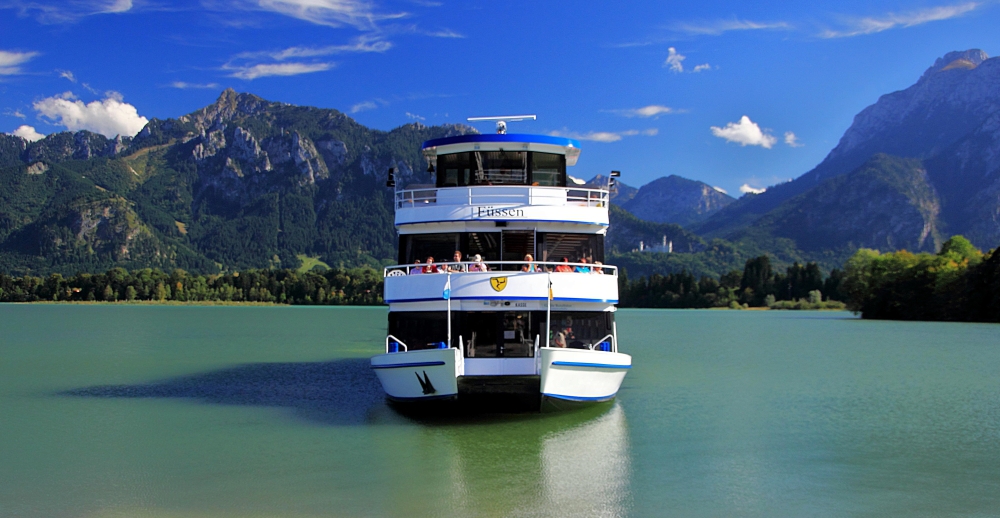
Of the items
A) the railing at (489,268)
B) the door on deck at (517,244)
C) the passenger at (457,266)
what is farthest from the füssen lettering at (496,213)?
the railing at (489,268)

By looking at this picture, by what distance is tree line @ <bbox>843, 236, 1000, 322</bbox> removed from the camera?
247 feet

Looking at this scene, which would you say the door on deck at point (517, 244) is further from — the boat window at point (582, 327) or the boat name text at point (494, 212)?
the boat window at point (582, 327)

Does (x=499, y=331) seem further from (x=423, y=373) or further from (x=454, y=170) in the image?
(x=454, y=170)

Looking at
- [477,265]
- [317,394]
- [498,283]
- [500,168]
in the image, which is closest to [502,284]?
[498,283]

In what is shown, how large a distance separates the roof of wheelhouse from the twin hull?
5.08 m

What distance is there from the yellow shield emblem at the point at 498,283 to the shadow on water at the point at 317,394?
2636 mm

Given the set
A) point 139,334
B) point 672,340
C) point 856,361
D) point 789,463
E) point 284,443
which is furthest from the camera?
point 139,334

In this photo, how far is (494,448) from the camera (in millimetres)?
16359

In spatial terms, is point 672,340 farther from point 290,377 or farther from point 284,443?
point 284,443

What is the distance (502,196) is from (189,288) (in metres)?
151

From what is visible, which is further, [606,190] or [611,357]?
[606,190]

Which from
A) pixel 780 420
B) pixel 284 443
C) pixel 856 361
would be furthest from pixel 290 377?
pixel 856 361

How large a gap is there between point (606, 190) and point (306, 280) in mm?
136143

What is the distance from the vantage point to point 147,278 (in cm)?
15938
